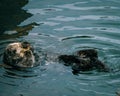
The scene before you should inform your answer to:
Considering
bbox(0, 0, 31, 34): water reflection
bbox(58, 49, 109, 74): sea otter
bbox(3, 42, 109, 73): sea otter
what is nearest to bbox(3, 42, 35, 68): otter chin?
bbox(3, 42, 109, 73): sea otter

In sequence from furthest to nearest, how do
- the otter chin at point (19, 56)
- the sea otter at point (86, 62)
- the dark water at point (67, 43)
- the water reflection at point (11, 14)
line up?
the water reflection at point (11, 14) < the otter chin at point (19, 56) < the sea otter at point (86, 62) < the dark water at point (67, 43)

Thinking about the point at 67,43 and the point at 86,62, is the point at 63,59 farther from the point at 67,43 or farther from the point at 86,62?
the point at 67,43

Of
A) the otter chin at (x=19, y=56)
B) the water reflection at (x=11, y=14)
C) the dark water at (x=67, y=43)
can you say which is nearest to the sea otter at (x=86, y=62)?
the dark water at (x=67, y=43)

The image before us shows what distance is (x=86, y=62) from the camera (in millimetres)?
7430

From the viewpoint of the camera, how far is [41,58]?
27.2ft

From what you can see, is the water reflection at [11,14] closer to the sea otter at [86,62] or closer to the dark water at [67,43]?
the dark water at [67,43]

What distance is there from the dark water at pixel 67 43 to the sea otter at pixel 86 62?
→ 126mm

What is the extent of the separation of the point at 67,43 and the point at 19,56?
2042 millimetres

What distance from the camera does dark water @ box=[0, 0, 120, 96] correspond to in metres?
7.15

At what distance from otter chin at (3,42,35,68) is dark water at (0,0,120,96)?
0.73 ft

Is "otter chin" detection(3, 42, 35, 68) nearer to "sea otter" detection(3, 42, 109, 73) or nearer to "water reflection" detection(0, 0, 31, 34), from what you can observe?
"sea otter" detection(3, 42, 109, 73)

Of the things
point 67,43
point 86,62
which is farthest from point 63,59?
point 67,43

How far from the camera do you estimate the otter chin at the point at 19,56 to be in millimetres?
7902

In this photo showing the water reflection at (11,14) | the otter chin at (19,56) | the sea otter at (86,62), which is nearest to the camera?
the sea otter at (86,62)
